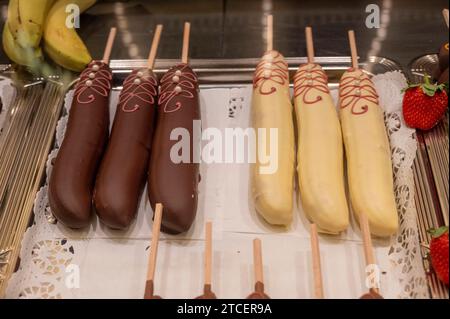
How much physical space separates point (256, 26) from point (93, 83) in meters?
0.98

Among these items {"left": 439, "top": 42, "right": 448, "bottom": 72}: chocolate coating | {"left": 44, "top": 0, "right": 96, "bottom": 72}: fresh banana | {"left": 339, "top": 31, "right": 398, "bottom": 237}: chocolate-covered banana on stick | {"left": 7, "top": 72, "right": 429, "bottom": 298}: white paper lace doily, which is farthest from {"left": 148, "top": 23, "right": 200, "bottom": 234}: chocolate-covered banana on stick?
{"left": 439, "top": 42, "right": 448, "bottom": 72}: chocolate coating

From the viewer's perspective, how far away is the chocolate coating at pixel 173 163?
1.66 meters

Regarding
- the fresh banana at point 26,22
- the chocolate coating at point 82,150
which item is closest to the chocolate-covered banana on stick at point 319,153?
the chocolate coating at point 82,150

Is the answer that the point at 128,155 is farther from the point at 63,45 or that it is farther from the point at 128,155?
the point at 63,45

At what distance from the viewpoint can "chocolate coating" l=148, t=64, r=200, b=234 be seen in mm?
1662

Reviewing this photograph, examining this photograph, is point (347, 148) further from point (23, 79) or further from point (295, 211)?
point (23, 79)

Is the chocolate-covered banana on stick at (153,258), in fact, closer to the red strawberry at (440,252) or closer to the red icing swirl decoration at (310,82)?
the red icing swirl decoration at (310,82)

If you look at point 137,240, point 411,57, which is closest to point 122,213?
point 137,240

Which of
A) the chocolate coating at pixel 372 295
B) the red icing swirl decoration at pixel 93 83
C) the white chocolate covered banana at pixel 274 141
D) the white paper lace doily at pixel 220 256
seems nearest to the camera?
the chocolate coating at pixel 372 295

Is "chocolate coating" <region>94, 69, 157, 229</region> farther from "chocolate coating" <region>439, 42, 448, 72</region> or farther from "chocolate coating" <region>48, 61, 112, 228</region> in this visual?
"chocolate coating" <region>439, 42, 448, 72</region>

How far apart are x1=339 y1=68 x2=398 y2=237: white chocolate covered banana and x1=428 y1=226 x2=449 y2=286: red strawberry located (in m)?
0.14

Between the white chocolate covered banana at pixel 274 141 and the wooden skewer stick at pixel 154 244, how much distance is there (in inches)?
13.7

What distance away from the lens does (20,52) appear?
2.18m

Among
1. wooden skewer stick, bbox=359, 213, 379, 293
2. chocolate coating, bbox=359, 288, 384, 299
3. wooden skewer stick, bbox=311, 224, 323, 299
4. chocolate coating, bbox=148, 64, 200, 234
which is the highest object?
chocolate coating, bbox=148, 64, 200, 234
